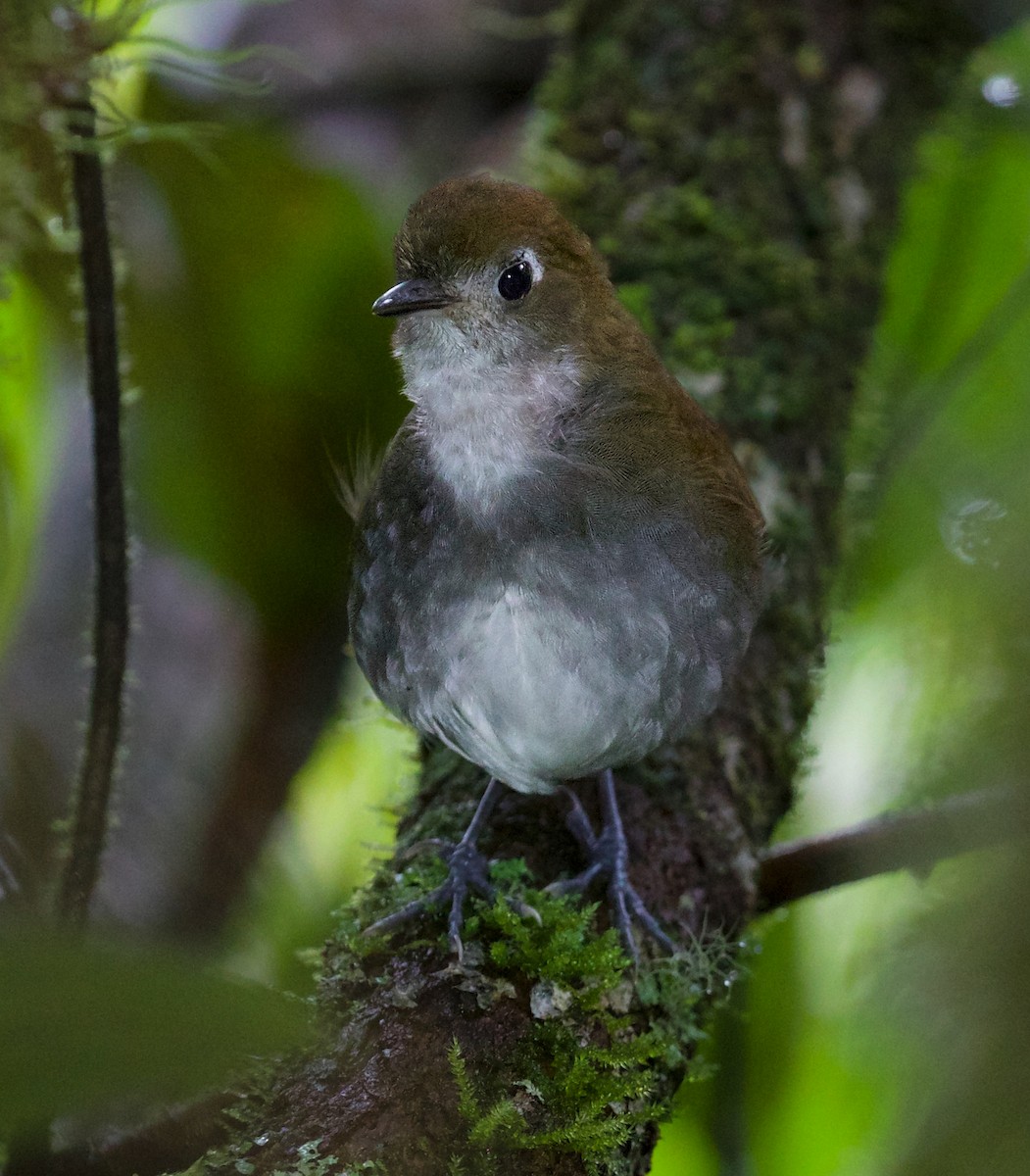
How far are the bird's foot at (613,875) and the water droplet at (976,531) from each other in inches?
33.7

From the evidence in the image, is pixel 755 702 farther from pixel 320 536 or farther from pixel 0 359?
pixel 0 359

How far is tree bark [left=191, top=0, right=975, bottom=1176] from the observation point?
1.79 m

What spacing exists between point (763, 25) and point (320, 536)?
6.98 feet

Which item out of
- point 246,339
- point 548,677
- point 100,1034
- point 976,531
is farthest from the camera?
point 246,339

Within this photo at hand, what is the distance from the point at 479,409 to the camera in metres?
2.09

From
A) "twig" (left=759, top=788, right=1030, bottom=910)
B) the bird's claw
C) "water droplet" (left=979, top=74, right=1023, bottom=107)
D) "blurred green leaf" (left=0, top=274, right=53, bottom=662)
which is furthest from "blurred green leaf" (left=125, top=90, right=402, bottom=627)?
"water droplet" (left=979, top=74, right=1023, bottom=107)

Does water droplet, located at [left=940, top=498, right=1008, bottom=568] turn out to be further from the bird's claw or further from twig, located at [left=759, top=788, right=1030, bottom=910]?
the bird's claw

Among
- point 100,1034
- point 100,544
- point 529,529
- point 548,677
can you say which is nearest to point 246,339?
point 100,544

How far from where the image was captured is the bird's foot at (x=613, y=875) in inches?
89.0

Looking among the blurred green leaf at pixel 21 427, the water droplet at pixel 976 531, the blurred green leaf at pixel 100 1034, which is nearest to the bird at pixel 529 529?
the water droplet at pixel 976 531

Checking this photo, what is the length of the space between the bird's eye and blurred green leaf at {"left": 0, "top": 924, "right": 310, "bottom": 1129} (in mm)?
1587

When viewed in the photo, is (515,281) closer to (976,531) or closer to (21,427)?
(976,531)

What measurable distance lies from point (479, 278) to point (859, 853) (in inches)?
54.9

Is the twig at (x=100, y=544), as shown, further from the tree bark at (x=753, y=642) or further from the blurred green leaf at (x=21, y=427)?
the tree bark at (x=753, y=642)
